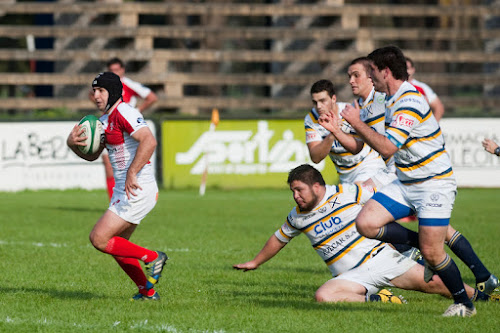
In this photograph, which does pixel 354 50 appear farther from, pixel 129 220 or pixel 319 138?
pixel 129 220

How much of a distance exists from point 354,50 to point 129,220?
19.8m

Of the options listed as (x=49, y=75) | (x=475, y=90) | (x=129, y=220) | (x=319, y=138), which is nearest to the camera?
(x=129, y=220)

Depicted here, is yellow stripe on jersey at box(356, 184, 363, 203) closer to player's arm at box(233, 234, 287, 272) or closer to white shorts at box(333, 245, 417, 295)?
white shorts at box(333, 245, 417, 295)

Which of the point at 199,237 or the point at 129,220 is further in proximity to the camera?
the point at 199,237

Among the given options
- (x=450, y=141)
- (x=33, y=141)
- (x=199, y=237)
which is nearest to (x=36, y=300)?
(x=199, y=237)

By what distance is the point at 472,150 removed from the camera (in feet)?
67.8

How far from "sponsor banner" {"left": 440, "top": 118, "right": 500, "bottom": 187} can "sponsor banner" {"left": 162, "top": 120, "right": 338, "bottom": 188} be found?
2.82m

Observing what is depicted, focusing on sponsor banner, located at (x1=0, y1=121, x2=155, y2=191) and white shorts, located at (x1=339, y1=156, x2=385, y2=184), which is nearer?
white shorts, located at (x1=339, y1=156, x2=385, y2=184)

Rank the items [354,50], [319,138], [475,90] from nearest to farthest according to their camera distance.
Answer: [319,138] < [354,50] < [475,90]

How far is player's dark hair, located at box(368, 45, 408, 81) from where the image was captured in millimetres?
6941

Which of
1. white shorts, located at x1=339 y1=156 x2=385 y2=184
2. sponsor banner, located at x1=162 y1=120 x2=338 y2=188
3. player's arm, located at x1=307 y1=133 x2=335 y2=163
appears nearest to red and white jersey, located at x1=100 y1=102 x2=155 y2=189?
player's arm, located at x1=307 y1=133 x2=335 y2=163

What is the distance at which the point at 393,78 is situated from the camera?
275 inches

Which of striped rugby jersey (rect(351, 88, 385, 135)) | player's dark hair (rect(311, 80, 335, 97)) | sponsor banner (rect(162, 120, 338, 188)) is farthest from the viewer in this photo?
sponsor banner (rect(162, 120, 338, 188))

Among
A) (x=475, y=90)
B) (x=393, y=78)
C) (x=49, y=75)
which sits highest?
(x=393, y=78)
